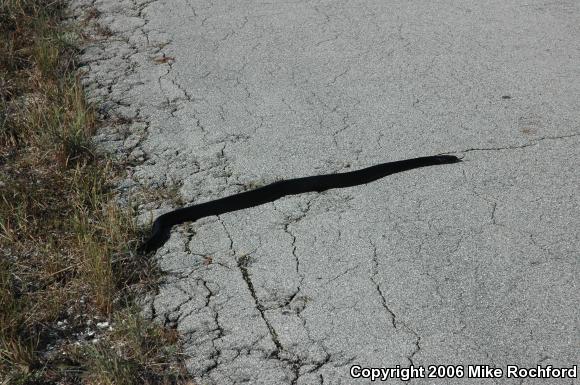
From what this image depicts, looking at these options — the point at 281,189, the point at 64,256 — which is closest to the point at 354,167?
the point at 281,189

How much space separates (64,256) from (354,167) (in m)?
1.51

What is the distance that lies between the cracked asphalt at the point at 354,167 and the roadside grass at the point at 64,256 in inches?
5.8

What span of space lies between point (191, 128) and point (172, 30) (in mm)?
1628

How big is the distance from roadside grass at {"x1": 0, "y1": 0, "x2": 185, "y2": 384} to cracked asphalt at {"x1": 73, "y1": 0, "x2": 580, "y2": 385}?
0.49ft

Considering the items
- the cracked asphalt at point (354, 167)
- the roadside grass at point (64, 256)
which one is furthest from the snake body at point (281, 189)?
the roadside grass at point (64, 256)

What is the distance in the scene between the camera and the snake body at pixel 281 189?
3709 millimetres

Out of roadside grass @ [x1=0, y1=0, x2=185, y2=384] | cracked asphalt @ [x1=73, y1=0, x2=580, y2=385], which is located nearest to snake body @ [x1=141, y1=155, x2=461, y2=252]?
cracked asphalt @ [x1=73, y1=0, x2=580, y2=385]

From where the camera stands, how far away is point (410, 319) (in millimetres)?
2996

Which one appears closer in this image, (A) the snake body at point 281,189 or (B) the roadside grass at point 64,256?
(B) the roadside grass at point 64,256

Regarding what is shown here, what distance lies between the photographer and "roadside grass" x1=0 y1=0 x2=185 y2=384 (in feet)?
9.32

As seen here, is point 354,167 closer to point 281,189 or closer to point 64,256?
point 281,189

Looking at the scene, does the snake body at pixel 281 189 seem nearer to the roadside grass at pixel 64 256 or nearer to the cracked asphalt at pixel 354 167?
the cracked asphalt at pixel 354 167

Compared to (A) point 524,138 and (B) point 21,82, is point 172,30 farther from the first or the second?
(A) point 524,138

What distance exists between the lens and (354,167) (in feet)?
13.5
